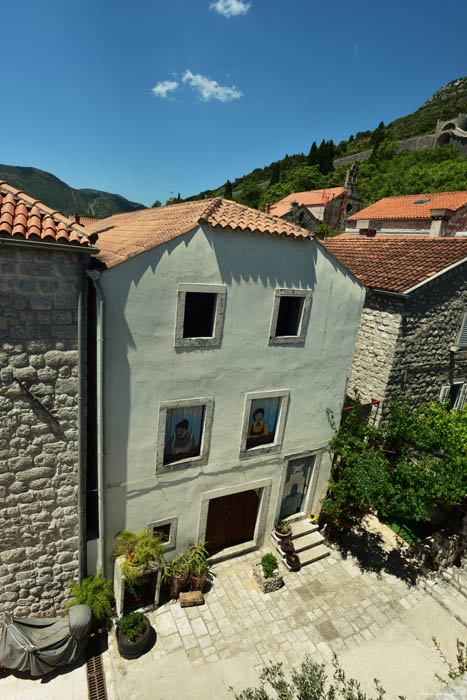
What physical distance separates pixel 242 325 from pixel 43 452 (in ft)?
16.4

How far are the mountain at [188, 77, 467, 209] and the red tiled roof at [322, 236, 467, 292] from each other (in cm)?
3765

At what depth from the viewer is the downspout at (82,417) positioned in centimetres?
669

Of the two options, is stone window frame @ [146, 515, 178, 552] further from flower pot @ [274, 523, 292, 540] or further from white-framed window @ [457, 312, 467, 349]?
white-framed window @ [457, 312, 467, 349]

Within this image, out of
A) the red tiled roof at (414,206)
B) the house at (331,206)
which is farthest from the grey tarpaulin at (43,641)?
the house at (331,206)

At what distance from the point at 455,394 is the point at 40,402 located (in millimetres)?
14335

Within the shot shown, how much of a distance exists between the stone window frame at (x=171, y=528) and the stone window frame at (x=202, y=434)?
1.43 metres

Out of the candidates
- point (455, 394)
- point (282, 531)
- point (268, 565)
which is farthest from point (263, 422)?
point (455, 394)

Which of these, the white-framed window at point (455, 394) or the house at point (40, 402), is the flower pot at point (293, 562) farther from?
the white-framed window at point (455, 394)

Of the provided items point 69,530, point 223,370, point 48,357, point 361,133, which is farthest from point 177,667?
point 361,133

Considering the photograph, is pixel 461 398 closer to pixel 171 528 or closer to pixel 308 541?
pixel 308 541

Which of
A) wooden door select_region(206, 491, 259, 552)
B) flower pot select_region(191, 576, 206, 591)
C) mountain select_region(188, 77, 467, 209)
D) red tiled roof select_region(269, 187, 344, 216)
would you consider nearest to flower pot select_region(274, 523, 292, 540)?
wooden door select_region(206, 491, 259, 552)

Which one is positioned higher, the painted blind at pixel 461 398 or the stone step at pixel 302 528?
the painted blind at pixel 461 398

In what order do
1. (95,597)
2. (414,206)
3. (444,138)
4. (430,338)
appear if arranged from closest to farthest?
Answer: (95,597) < (430,338) < (414,206) < (444,138)

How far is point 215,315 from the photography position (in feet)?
27.4
